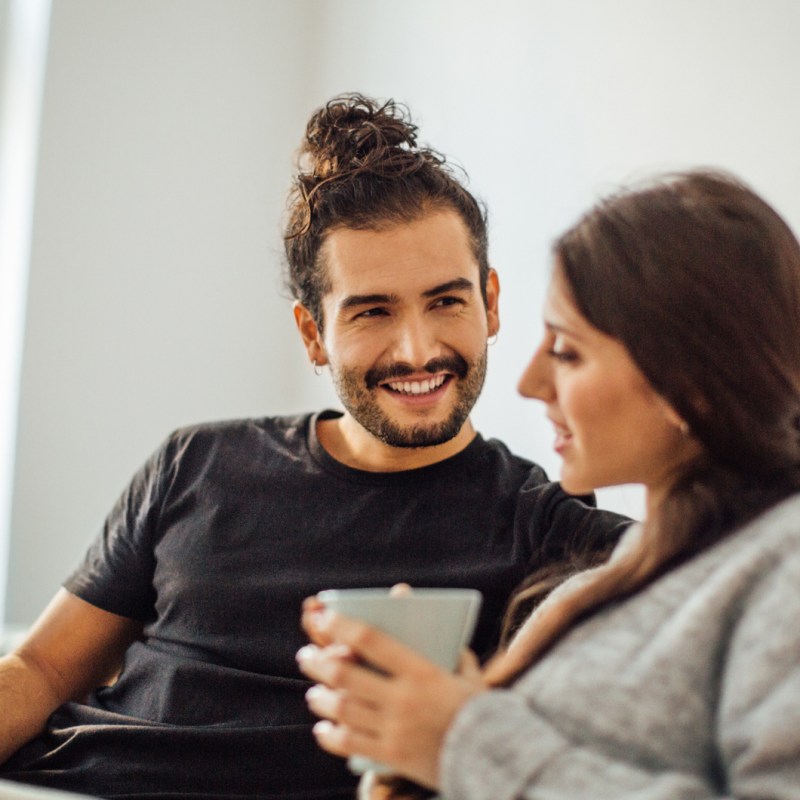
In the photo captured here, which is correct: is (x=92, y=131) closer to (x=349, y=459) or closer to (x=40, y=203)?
(x=40, y=203)

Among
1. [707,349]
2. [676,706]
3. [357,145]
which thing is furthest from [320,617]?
[357,145]

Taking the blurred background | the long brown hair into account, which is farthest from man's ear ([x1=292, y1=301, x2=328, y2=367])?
the long brown hair

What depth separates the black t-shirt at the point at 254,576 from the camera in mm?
1405

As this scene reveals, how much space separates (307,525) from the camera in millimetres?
1532

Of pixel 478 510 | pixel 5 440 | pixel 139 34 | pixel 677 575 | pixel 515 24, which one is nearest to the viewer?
pixel 677 575

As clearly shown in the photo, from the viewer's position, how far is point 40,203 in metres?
2.33

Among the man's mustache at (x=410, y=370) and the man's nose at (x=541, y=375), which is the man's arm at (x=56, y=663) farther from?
the man's nose at (x=541, y=375)

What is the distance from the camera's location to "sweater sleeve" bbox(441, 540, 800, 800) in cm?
74

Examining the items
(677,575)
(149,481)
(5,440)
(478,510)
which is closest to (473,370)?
(478,510)

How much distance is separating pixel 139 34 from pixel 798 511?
2096mm

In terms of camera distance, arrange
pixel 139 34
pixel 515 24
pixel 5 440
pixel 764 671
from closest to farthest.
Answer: pixel 764 671
pixel 515 24
pixel 5 440
pixel 139 34

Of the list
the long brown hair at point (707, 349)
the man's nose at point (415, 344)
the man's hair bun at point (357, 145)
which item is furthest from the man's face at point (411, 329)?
the long brown hair at point (707, 349)

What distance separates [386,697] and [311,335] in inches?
39.4

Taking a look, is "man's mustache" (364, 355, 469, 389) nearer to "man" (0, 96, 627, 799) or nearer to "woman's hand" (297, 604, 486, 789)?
"man" (0, 96, 627, 799)
